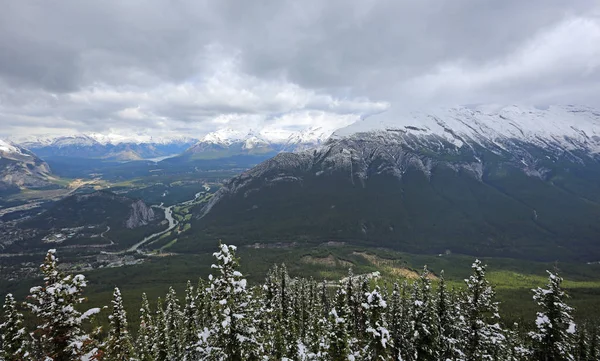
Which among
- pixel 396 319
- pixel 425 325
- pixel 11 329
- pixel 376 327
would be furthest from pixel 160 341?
pixel 396 319

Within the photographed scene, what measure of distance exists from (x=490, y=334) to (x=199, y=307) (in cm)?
4361

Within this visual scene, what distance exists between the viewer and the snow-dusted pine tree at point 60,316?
21031 millimetres

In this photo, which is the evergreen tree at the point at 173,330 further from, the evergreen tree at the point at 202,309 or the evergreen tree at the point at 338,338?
the evergreen tree at the point at 338,338

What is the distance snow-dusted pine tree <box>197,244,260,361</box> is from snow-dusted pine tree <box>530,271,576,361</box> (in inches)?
1274

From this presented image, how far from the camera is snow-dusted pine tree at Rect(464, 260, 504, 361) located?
39.5 meters

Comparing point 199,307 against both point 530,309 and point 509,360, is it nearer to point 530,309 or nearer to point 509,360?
point 509,360

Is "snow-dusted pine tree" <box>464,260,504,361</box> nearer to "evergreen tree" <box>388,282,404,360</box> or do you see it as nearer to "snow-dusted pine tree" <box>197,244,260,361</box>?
"snow-dusted pine tree" <box>197,244,260,361</box>

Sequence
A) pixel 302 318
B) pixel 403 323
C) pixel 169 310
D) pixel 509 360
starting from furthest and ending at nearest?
pixel 302 318 → pixel 403 323 → pixel 169 310 → pixel 509 360

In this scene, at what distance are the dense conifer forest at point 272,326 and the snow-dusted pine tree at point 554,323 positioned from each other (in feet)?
0.32

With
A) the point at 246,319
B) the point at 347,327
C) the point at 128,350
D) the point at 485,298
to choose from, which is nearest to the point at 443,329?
the point at 485,298

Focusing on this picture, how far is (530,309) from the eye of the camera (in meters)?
162

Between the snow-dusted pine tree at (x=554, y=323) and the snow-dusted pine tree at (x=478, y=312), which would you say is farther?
the snow-dusted pine tree at (x=478, y=312)

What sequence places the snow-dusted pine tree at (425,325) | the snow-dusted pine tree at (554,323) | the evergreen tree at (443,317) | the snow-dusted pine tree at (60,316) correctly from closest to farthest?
the snow-dusted pine tree at (60,316) < the snow-dusted pine tree at (554,323) < the snow-dusted pine tree at (425,325) < the evergreen tree at (443,317)

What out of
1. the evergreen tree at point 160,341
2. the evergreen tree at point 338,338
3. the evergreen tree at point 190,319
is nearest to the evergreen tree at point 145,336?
the evergreen tree at point 160,341
